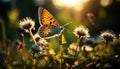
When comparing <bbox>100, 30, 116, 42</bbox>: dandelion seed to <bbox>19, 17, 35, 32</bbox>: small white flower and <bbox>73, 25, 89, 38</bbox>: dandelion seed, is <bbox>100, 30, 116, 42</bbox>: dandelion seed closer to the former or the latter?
<bbox>73, 25, 89, 38</bbox>: dandelion seed

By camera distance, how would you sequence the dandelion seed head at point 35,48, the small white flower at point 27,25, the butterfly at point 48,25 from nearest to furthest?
the dandelion seed head at point 35,48
the butterfly at point 48,25
the small white flower at point 27,25

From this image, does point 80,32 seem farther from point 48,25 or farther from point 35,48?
point 35,48

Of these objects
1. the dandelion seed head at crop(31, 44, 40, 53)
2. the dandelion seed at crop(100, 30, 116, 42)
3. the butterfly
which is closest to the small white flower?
the butterfly

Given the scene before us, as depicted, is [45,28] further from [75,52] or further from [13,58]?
[13,58]

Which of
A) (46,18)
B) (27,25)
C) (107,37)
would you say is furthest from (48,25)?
(107,37)

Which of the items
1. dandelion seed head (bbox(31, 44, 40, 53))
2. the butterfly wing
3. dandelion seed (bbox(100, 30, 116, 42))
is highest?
the butterfly wing

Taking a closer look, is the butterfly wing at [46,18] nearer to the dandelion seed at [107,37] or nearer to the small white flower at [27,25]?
the small white flower at [27,25]

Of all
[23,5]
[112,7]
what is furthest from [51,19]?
[23,5]

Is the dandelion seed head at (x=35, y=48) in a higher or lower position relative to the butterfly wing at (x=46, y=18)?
lower

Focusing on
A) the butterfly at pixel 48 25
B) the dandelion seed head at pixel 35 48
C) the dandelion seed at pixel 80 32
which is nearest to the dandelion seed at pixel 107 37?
the dandelion seed at pixel 80 32
